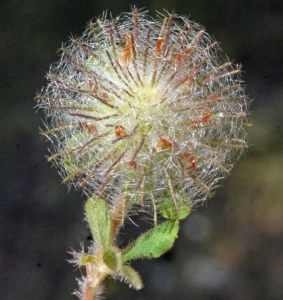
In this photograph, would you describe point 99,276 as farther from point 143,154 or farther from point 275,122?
point 275,122

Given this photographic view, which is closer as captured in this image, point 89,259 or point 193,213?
point 89,259

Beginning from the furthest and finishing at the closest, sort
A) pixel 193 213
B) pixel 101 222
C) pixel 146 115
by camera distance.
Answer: pixel 193 213, pixel 101 222, pixel 146 115

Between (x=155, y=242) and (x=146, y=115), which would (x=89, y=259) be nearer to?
A: (x=155, y=242)

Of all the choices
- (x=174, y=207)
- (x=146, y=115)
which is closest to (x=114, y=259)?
(x=174, y=207)

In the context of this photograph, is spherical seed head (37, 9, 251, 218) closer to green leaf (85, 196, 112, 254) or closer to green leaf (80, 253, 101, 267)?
green leaf (85, 196, 112, 254)

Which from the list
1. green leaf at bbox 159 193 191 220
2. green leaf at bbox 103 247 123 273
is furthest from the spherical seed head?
green leaf at bbox 103 247 123 273

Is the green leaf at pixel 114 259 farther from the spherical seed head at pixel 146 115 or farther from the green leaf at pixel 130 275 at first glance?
the spherical seed head at pixel 146 115

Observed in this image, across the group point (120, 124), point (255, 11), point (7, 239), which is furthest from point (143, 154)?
point (255, 11)

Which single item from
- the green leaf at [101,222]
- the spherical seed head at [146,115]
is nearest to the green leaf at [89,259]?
the green leaf at [101,222]
